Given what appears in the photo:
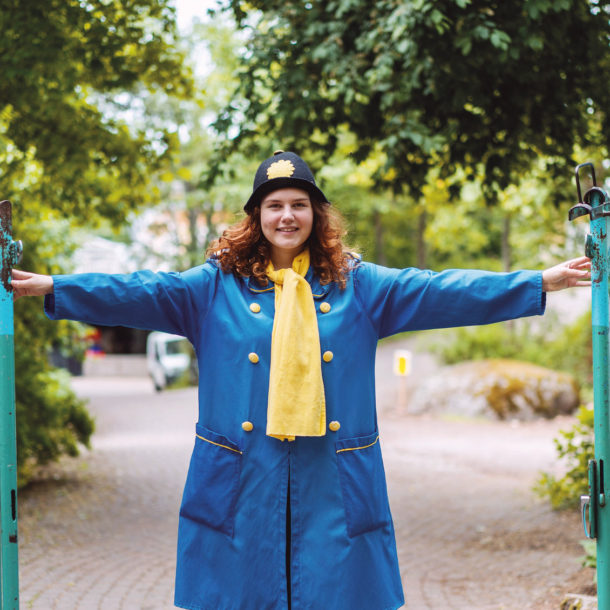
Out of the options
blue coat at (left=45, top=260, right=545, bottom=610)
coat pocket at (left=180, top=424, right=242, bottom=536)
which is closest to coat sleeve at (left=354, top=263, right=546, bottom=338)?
blue coat at (left=45, top=260, right=545, bottom=610)

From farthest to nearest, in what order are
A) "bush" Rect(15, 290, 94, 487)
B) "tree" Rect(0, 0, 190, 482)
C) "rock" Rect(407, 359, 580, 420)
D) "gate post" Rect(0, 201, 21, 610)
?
"rock" Rect(407, 359, 580, 420) → "bush" Rect(15, 290, 94, 487) → "tree" Rect(0, 0, 190, 482) → "gate post" Rect(0, 201, 21, 610)

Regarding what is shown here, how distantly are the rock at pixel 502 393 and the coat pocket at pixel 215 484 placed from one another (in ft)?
38.8

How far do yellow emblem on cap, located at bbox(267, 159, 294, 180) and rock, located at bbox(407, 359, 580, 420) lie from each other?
11786 millimetres

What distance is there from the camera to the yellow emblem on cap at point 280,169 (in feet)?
9.03

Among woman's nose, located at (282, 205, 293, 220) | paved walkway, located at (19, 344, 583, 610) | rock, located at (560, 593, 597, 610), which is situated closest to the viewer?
woman's nose, located at (282, 205, 293, 220)

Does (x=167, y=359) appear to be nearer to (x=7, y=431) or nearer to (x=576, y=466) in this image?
(x=576, y=466)

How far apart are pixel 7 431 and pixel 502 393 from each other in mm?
12324

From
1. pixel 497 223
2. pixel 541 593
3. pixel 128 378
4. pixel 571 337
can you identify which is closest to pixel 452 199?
pixel 541 593

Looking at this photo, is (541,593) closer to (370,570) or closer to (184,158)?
(370,570)

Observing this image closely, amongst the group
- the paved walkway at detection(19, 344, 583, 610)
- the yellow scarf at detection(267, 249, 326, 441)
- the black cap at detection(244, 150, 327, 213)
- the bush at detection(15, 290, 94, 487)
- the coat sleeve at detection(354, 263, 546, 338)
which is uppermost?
the black cap at detection(244, 150, 327, 213)

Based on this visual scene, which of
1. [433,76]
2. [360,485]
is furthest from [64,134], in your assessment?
[360,485]

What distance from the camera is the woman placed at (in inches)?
101

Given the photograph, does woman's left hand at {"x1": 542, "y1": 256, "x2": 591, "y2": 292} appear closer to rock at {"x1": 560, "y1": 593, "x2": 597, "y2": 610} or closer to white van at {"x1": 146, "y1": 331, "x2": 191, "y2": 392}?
rock at {"x1": 560, "y1": 593, "x2": 597, "y2": 610}

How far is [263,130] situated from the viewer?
6867 millimetres
